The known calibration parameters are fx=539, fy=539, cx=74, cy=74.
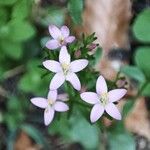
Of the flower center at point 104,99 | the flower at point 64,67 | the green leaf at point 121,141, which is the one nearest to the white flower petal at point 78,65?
the flower at point 64,67

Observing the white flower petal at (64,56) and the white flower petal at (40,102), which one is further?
the white flower petal at (40,102)

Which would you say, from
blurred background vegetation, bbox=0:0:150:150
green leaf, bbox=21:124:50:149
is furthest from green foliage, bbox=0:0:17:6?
green leaf, bbox=21:124:50:149

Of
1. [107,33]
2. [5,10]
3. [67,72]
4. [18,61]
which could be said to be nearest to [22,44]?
[18,61]

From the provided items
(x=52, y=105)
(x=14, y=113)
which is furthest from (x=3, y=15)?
(x=14, y=113)

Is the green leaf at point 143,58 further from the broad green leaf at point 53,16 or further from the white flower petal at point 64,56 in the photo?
the white flower petal at point 64,56

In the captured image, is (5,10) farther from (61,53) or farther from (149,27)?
(149,27)

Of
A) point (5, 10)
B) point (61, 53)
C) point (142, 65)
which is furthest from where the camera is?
point (142, 65)

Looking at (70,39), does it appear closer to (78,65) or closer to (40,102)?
(78,65)
